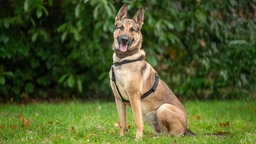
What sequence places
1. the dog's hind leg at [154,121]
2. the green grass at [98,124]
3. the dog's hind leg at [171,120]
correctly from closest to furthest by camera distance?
1. the green grass at [98,124]
2. the dog's hind leg at [171,120]
3. the dog's hind leg at [154,121]

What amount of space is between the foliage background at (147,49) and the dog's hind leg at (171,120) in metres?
3.70

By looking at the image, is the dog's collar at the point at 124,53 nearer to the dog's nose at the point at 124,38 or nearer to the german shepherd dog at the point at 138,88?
the german shepherd dog at the point at 138,88

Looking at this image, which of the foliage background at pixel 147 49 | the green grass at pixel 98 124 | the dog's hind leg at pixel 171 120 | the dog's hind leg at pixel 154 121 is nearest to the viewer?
the green grass at pixel 98 124

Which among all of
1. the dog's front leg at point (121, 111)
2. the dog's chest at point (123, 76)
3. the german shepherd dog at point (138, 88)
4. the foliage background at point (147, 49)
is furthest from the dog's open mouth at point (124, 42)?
the foliage background at point (147, 49)

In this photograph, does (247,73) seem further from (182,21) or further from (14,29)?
(14,29)

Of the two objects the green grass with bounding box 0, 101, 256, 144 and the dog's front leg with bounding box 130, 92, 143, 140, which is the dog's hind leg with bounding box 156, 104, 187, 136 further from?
the dog's front leg with bounding box 130, 92, 143, 140

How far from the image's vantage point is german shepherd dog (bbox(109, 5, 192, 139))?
20.0 feet

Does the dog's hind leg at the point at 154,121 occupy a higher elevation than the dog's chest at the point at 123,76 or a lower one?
lower

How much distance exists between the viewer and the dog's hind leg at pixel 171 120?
243 inches

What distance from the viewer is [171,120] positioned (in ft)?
20.2

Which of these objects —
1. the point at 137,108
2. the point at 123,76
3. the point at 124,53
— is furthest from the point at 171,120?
the point at 124,53

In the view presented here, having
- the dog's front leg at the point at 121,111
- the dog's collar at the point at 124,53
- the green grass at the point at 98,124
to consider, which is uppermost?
the dog's collar at the point at 124,53

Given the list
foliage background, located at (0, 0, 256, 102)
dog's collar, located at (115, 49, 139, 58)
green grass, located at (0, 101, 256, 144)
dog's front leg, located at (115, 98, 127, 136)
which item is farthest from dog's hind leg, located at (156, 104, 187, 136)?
foliage background, located at (0, 0, 256, 102)

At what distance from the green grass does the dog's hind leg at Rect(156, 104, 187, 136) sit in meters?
0.15
